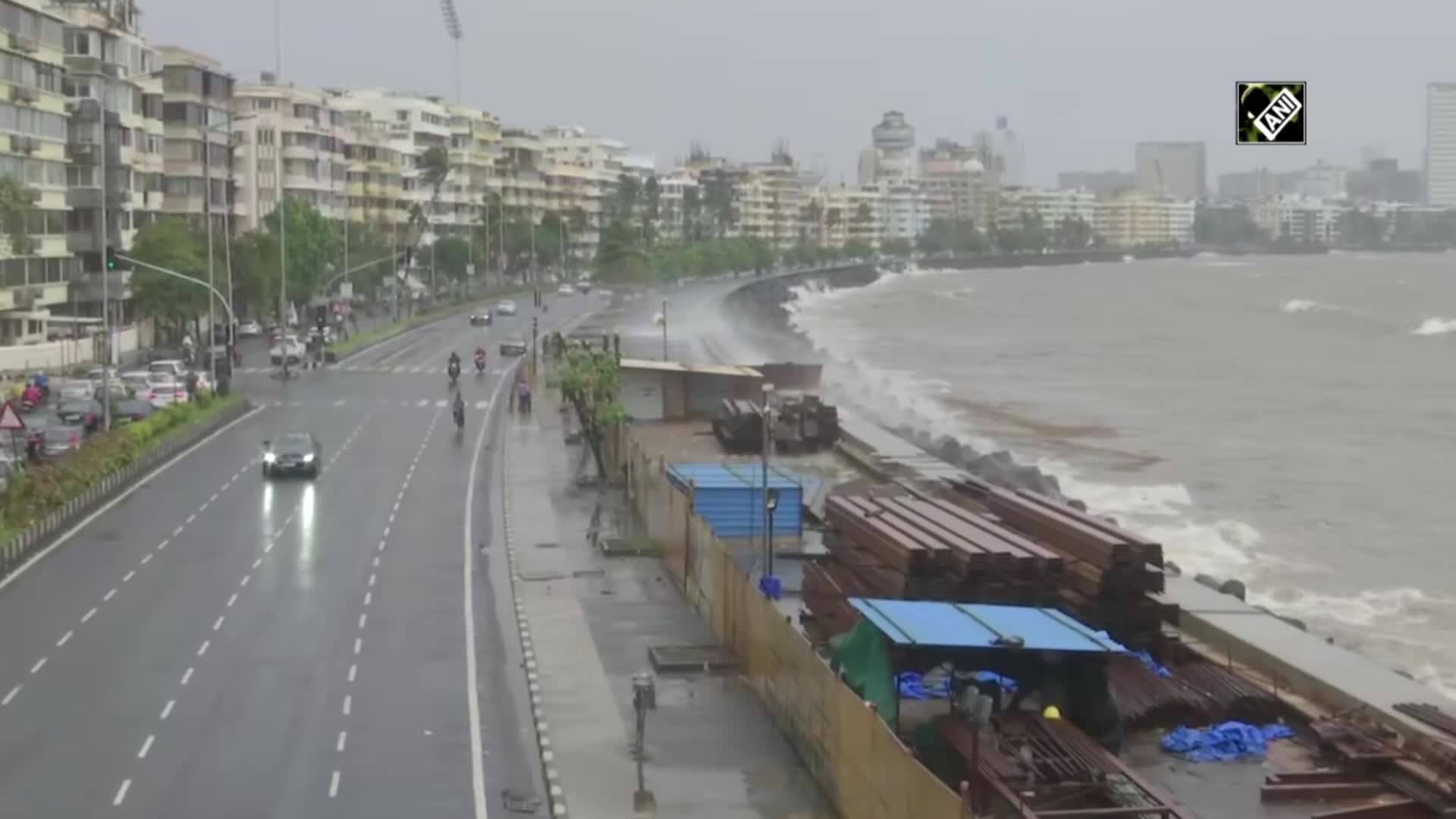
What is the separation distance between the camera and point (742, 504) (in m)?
29.9

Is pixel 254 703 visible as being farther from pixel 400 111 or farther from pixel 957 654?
pixel 400 111

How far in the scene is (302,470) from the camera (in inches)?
1666

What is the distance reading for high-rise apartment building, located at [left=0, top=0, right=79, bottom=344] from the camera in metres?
72.3

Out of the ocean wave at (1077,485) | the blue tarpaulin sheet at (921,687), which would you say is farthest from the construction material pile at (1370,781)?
the ocean wave at (1077,485)

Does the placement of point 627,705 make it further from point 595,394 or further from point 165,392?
point 165,392

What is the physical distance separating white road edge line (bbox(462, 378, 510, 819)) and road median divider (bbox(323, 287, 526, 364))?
122ft

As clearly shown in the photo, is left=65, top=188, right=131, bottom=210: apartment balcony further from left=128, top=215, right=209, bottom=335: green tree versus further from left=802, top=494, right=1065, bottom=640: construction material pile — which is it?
left=802, top=494, right=1065, bottom=640: construction material pile

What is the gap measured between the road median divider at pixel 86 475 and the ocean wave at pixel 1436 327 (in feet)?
313

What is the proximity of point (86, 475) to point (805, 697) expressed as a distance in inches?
901

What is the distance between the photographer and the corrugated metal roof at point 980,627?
16.6 metres

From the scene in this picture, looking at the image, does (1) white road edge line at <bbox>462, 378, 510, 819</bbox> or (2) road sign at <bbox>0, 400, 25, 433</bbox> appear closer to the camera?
(1) white road edge line at <bbox>462, 378, 510, 819</bbox>

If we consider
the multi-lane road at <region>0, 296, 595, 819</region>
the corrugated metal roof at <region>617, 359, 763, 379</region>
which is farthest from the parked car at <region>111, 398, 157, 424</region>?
the corrugated metal roof at <region>617, 359, 763, 379</region>

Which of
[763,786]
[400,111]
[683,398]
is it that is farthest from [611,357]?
[400,111]

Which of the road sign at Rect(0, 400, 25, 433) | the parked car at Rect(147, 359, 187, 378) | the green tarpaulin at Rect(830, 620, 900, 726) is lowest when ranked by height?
the green tarpaulin at Rect(830, 620, 900, 726)
